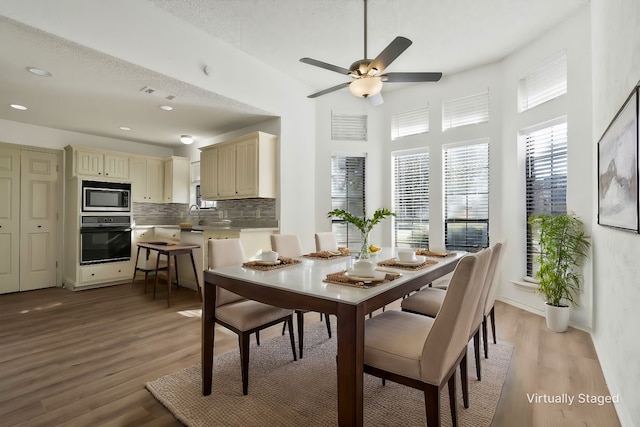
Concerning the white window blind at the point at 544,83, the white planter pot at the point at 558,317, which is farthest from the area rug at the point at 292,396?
the white window blind at the point at 544,83

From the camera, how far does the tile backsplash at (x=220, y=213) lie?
15.4 ft

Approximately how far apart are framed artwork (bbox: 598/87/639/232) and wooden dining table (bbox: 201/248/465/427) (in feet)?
3.26

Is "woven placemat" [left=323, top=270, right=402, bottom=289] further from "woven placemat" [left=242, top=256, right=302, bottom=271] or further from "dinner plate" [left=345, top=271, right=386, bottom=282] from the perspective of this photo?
"woven placemat" [left=242, top=256, right=302, bottom=271]

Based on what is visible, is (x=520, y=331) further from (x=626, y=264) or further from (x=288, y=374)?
(x=288, y=374)

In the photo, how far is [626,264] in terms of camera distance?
5.56 ft

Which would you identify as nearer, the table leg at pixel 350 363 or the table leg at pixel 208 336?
the table leg at pixel 350 363

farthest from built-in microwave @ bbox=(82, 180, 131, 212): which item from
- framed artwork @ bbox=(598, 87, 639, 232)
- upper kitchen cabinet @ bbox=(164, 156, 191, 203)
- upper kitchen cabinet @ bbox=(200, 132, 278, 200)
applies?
framed artwork @ bbox=(598, 87, 639, 232)

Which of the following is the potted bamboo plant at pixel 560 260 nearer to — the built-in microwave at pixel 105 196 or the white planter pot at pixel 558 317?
the white planter pot at pixel 558 317

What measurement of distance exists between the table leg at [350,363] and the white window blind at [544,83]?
3608mm

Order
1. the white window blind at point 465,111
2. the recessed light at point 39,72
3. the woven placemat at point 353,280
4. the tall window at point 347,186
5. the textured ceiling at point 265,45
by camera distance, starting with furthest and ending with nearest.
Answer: the tall window at point 347,186 < the white window blind at point 465,111 < the recessed light at point 39,72 < the textured ceiling at point 265,45 < the woven placemat at point 353,280

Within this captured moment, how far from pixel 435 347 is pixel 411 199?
3.73m

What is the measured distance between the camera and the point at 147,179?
19.1 ft

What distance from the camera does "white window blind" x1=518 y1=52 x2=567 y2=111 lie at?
10.9ft

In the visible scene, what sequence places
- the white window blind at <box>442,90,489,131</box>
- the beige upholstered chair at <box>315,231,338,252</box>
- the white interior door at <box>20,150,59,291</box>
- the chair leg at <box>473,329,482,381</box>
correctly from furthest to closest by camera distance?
the white interior door at <box>20,150,59,291</box>, the white window blind at <box>442,90,489,131</box>, the beige upholstered chair at <box>315,231,338,252</box>, the chair leg at <box>473,329,482,381</box>
